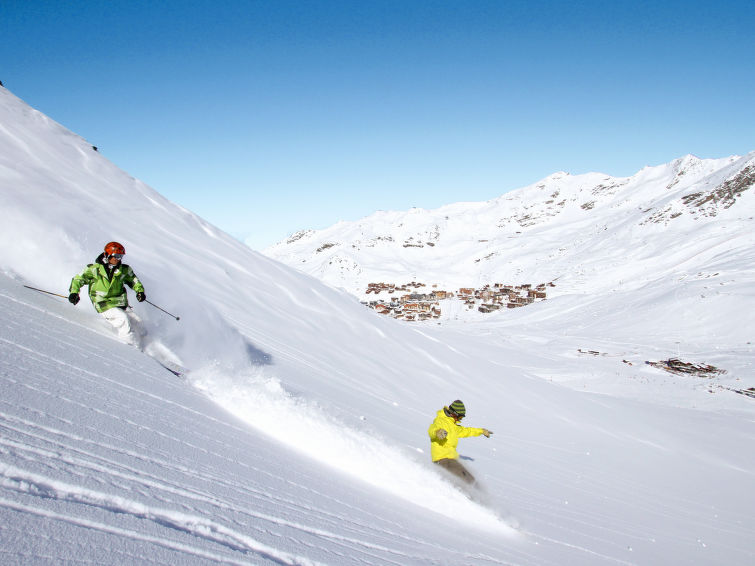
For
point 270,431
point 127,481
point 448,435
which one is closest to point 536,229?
point 448,435

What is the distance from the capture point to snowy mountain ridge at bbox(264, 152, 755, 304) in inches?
2105

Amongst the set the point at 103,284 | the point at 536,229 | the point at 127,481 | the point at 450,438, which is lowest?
the point at 127,481

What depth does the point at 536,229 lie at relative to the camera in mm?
87812

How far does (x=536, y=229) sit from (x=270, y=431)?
91.0 m

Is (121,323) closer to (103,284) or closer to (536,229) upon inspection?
(103,284)

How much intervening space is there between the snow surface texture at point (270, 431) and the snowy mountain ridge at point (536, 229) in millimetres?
36862

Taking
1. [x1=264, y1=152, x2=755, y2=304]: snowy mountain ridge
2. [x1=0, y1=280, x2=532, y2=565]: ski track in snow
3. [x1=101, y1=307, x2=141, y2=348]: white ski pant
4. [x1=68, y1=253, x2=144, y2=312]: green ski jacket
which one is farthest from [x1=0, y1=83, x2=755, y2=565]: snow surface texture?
[x1=264, y1=152, x2=755, y2=304]: snowy mountain ridge

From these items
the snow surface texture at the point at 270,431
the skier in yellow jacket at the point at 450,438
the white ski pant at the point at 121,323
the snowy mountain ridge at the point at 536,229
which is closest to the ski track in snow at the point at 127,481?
the snow surface texture at the point at 270,431

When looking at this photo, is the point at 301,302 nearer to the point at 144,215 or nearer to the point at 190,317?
the point at 144,215

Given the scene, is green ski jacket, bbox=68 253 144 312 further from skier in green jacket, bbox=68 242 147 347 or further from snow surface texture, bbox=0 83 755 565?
snow surface texture, bbox=0 83 755 565

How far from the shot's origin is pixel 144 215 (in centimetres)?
1253

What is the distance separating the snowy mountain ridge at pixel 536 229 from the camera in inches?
2105

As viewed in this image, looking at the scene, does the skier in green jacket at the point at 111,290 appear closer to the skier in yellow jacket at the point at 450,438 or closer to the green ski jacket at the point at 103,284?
the green ski jacket at the point at 103,284

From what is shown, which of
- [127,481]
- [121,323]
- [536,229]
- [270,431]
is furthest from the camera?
[536,229]
